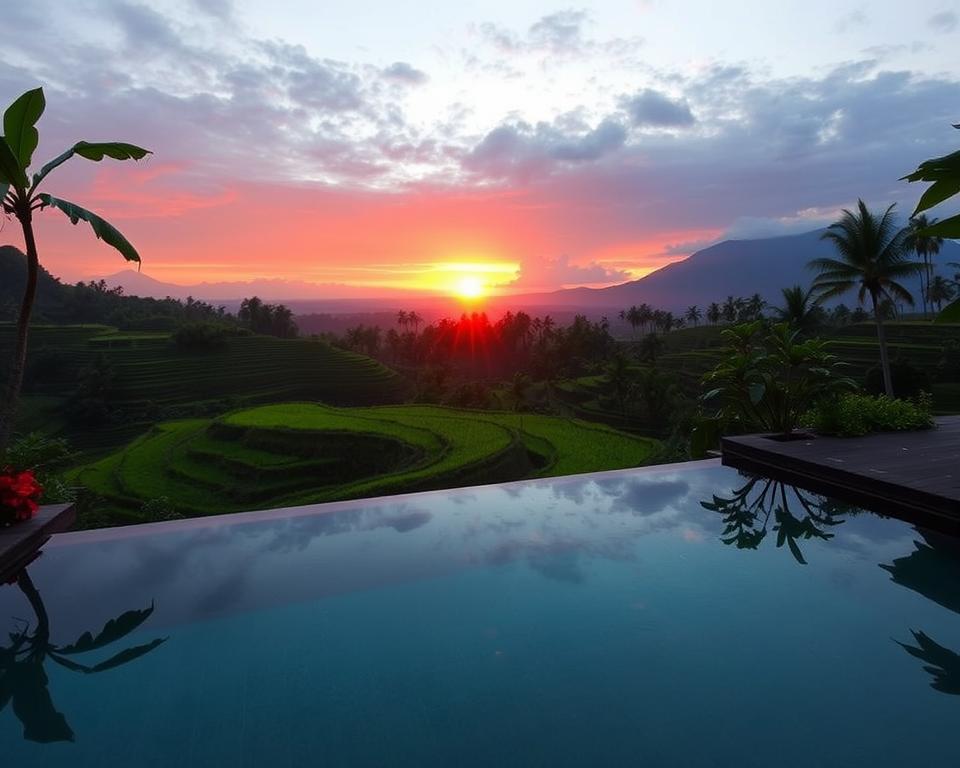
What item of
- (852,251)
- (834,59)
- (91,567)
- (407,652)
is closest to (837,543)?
(407,652)

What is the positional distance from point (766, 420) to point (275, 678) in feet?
20.3

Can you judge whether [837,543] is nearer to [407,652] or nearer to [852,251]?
[407,652]

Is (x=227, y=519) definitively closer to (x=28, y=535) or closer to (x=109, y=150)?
(x=28, y=535)

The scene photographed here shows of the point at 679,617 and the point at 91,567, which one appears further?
the point at 91,567

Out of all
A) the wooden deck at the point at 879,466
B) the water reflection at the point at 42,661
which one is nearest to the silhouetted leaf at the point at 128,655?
the water reflection at the point at 42,661

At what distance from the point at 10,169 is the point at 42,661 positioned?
129 inches

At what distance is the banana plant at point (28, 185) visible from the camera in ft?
13.0

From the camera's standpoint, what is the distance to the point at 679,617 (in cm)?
301

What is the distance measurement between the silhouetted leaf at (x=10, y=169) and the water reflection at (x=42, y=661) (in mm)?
2817

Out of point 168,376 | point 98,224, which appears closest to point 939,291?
point 168,376

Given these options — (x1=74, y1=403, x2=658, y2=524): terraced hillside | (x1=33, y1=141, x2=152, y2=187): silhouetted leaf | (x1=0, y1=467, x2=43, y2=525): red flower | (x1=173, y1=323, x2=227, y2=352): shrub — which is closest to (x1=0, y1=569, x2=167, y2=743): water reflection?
(x1=0, y1=467, x2=43, y2=525): red flower

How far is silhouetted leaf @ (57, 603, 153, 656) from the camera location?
9.17 ft

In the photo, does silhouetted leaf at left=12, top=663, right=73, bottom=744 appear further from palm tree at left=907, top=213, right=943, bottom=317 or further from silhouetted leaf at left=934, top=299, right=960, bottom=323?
silhouetted leaf at left=934, top=299, right=960, bottom=323

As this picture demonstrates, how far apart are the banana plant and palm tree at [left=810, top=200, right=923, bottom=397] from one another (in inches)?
758
